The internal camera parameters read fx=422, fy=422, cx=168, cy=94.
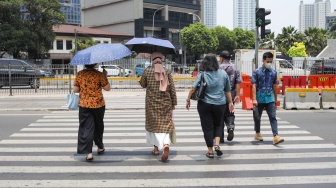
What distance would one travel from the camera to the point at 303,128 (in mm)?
9875

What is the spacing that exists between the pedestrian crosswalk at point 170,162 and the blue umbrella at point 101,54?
1601 millimetres

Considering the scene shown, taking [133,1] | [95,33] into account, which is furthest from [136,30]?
[95,33]

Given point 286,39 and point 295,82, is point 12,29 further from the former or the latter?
point 286,39

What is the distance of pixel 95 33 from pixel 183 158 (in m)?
58.2

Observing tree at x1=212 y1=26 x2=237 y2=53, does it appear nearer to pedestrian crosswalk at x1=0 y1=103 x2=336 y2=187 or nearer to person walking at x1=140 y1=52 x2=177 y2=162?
pedestrian crosswalk at x1=0 y1=103 x2=336 y2=187

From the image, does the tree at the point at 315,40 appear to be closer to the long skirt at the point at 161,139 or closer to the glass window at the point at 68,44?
the glass window at the point at 68,44

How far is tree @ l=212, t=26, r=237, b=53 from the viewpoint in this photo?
78.9 m

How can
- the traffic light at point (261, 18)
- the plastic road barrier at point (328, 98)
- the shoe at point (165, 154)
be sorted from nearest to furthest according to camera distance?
the shoe at point (165, 154) < the plastic road barrier at point (328, 98) < the traffic light at point (261, 18)

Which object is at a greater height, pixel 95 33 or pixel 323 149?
pixel 95 33

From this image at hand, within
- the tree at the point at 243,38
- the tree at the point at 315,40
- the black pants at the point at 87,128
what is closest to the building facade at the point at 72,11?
the tree at the point at 243,38

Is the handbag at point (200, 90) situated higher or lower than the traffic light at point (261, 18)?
lower

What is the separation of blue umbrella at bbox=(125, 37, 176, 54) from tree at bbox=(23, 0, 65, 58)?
37.3m

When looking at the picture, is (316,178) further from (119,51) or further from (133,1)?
(133,1)

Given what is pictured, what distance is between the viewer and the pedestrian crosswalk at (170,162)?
5.61m
